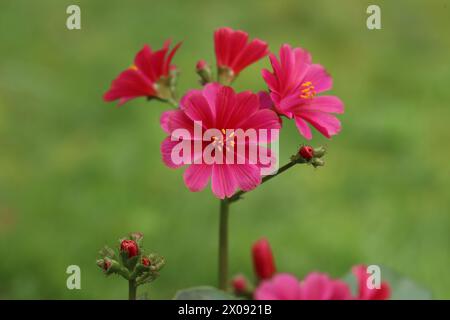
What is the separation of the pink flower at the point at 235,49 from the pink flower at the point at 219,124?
0.13m

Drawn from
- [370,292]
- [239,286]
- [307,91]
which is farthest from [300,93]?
[239,286]

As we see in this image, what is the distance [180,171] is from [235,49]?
4.68ft

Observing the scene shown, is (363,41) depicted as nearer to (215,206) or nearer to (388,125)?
(388,125)

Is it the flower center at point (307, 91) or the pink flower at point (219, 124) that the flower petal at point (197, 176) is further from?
the flower center at point (307, 91)

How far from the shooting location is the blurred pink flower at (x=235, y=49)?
96 cm

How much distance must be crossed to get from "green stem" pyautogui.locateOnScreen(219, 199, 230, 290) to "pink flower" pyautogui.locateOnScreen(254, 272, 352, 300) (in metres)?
0.11

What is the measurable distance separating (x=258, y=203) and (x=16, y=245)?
2.35 ft

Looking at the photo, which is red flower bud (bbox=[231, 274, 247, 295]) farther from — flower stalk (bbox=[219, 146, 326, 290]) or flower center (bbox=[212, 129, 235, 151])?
flower center (bbox=[212, 129, 235, 151])

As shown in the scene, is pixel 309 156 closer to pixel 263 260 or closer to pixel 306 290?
pixel 306 290

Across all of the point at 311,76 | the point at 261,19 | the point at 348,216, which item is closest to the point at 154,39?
the point at 261,19

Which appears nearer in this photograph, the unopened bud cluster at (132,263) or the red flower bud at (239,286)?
the unopened bud cluster at (132,263)

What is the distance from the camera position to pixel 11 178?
2.33 meters

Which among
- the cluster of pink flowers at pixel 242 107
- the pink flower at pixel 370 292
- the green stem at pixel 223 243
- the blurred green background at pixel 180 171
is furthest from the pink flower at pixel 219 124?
the blurred green background at pixel 180 171

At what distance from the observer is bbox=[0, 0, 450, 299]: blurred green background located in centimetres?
210
